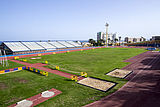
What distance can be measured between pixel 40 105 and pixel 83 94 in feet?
21.8

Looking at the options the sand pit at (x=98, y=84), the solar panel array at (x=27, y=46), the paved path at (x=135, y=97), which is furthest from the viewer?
the solar panel array at (x=27, y=46)

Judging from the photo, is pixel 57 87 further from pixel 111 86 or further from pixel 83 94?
pixel 111 86

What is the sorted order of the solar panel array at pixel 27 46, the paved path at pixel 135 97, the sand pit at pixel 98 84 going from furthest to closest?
the solar panel array at pixel 27 46 → the sand pit at pixel 98 84 → the paved path at pixel 135 97

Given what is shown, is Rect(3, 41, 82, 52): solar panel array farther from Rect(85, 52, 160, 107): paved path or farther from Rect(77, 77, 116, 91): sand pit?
Rect(85, 52, 160, 107): paved path

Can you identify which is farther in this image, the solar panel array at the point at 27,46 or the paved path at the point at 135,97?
the solar panel array at the point at 27,46

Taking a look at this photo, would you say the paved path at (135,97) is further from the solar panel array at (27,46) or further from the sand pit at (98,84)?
the solar panel array at (27,46)

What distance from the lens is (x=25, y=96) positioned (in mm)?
16547

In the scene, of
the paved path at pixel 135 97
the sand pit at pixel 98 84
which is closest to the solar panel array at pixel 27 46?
the sand pit at pixel 98 84

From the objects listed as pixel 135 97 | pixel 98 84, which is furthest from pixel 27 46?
pixel 135 97

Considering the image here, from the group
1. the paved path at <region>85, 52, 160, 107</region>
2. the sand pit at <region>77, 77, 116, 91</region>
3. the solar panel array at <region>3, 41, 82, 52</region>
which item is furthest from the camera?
the solar panel array at <region>3, 41, 82, 52</region>

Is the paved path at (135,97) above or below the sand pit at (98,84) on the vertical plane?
below

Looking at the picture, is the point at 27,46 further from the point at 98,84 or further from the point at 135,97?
the point at 135,97

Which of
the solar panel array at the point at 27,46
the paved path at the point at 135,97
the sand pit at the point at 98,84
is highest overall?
the solar panel array at the point at 27,46

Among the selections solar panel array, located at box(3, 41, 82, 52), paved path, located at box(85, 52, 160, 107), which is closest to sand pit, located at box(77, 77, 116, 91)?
paved path, located at box(85, 52, 160, 107)
